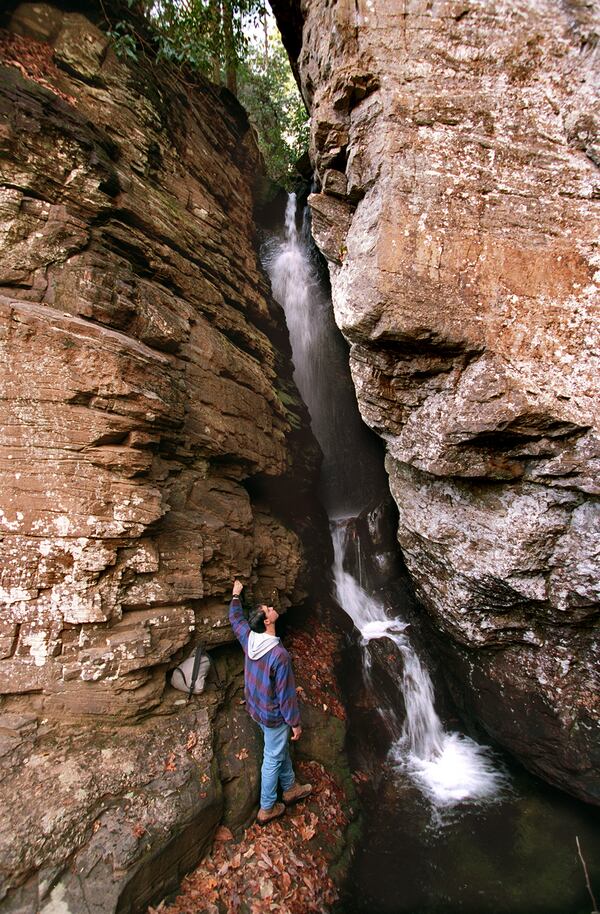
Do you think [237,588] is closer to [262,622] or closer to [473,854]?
[262,622]

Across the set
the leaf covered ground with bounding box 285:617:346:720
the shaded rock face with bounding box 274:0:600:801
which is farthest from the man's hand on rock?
the shaded rock face with bounding box 274:0:600:801

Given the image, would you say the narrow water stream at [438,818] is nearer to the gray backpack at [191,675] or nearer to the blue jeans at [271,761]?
the blue jeans at [271,761]

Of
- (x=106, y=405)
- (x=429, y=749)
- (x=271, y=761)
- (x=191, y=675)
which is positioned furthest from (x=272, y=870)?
(x=106, y=405)

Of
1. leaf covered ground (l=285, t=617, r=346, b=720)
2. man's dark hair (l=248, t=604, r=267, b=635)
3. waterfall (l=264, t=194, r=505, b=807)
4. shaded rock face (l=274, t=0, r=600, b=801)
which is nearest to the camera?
shaded rock face (l=274, t=0, r=600, b=801)

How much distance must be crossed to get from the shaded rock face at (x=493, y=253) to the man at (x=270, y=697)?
10.4ft

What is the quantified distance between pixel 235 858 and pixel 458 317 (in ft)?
21.6

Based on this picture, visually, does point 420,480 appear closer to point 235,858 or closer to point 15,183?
point 235,858

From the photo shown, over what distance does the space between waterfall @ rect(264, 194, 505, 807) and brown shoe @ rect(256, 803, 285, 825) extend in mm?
3164

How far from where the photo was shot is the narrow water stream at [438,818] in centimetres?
486

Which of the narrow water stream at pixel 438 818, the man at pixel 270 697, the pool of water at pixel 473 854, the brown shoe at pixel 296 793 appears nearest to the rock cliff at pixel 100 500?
the man at pixel 270 697

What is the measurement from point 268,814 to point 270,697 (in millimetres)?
1463

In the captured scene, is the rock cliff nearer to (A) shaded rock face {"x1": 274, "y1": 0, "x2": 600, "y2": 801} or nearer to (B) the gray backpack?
(B) the gray backpack

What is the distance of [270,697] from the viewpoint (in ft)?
15.6

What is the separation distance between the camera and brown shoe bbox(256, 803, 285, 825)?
4793mm
